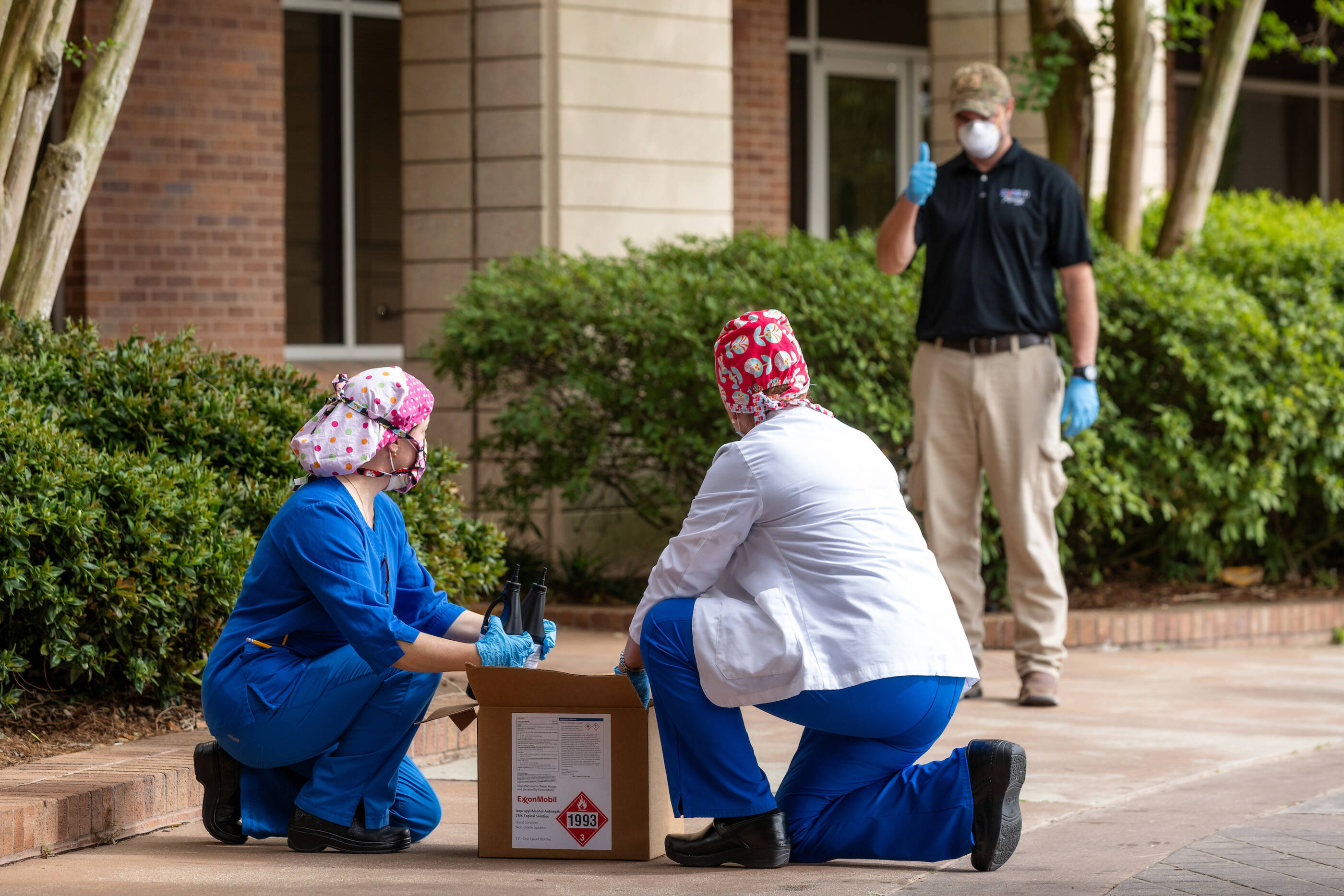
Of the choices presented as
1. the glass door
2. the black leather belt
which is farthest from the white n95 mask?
the glass door

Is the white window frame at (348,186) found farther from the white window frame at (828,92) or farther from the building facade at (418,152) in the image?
the white window frame at (828,92)

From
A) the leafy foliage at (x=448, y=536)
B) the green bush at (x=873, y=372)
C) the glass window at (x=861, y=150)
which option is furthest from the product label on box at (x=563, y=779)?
the glass window at (x=861, y=150)

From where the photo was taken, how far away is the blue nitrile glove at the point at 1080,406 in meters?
6.66

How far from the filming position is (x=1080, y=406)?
21.9 feet

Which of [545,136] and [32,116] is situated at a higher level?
[545,136]

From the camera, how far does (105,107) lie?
6.33 m

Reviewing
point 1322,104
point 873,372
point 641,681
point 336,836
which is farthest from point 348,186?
point 1322,104

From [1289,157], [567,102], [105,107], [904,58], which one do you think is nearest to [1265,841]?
[105,107]

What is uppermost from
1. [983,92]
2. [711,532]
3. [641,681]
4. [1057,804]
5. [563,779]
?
[983,92]

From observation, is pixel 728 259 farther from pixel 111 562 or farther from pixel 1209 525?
pixel 111 562

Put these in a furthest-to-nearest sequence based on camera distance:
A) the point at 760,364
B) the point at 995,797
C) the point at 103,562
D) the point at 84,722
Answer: the point at 84,722, the point at 103,562, the point at 760,364, the point at 995,797

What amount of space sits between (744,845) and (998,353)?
9.87 feet

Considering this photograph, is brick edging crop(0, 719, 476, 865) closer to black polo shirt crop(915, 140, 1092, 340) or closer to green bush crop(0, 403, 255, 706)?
green bush crop(0, 403, 255, 706)

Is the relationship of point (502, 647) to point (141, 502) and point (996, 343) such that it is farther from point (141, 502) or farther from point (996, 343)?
point (996, 343)
